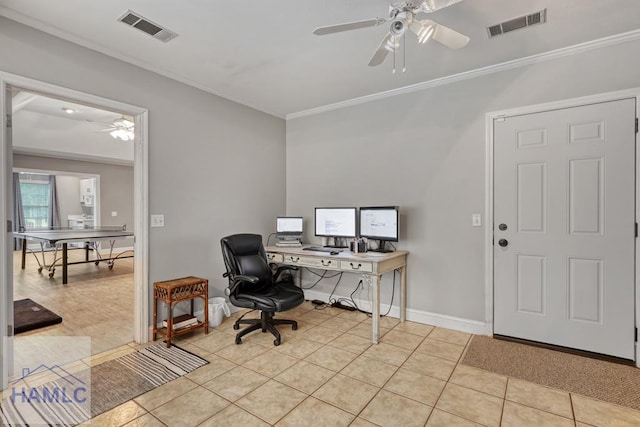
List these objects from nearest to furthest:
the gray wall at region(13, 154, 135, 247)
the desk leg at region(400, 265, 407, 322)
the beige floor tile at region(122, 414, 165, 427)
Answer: the beige floor tile at region(122, 414, 165, 427) < the desk leg at region(400, 265, 407, 322) < the gray wall at region(13, 154, 135, 247)

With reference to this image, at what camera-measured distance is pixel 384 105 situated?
3572mm

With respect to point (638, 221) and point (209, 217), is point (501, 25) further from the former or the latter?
point (209, 217)

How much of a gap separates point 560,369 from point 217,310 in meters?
3.10

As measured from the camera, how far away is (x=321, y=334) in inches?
120

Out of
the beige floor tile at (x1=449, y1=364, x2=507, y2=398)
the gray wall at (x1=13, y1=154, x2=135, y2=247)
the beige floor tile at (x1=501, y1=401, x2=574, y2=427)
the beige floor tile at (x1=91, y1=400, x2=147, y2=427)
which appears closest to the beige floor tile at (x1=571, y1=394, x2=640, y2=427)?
the beige floor tile at (x1=501, y1=401, x2=574, y2=427)

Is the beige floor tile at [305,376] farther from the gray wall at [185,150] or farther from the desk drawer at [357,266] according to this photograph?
the gray wall at [185,150]

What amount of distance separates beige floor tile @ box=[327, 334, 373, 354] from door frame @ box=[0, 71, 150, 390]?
71.1 inches

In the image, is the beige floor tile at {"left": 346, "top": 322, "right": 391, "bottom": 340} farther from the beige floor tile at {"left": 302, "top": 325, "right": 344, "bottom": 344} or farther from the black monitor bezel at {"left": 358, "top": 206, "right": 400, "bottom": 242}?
the black monitor bezel at {"left": 358, "top": 206, "right": 400, "bottom": 242}

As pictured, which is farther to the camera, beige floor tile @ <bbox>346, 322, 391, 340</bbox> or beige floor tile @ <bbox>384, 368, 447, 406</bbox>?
beige floor tile @ <bbox>346, 322, 391, 340</bbox>

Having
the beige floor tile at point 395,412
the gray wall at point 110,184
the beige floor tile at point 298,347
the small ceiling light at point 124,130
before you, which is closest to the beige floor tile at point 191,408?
the beige floor tile at point 298,347

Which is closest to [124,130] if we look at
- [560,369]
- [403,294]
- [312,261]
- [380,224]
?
[312,261]

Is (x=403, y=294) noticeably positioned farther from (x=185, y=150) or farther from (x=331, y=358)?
(x=185, y=150)

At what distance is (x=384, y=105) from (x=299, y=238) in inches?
76.8

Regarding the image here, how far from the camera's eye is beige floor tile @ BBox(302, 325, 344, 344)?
2.94 metres
